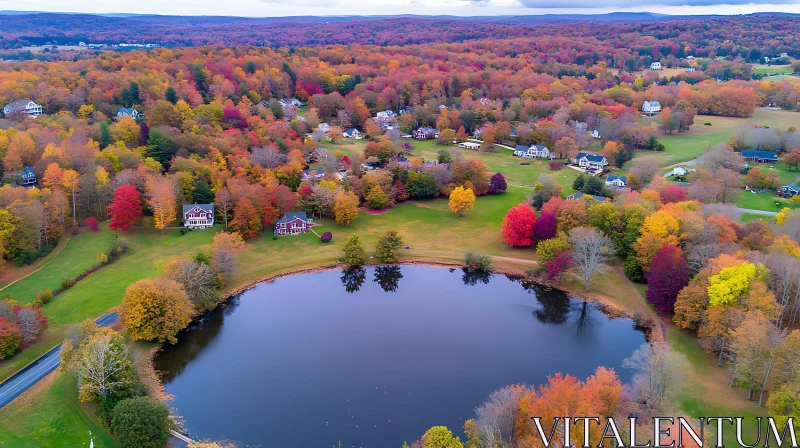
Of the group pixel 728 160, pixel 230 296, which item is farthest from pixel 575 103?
pixel 230 296

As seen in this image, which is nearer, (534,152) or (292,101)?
(534,152)

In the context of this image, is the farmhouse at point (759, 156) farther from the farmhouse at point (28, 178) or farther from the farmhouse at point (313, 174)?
the farmhouse at point (28, 178)

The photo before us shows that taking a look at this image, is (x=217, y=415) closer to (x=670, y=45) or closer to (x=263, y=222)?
(x=263, y=222)

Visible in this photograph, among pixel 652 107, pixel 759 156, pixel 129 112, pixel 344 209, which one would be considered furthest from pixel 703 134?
pixel 129 112

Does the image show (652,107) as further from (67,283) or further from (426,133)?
(67,283)

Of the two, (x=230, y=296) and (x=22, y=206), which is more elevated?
(x=22, y=206)

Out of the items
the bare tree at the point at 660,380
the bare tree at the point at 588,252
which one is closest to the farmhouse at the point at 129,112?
the bare tree at the point at 588,252
